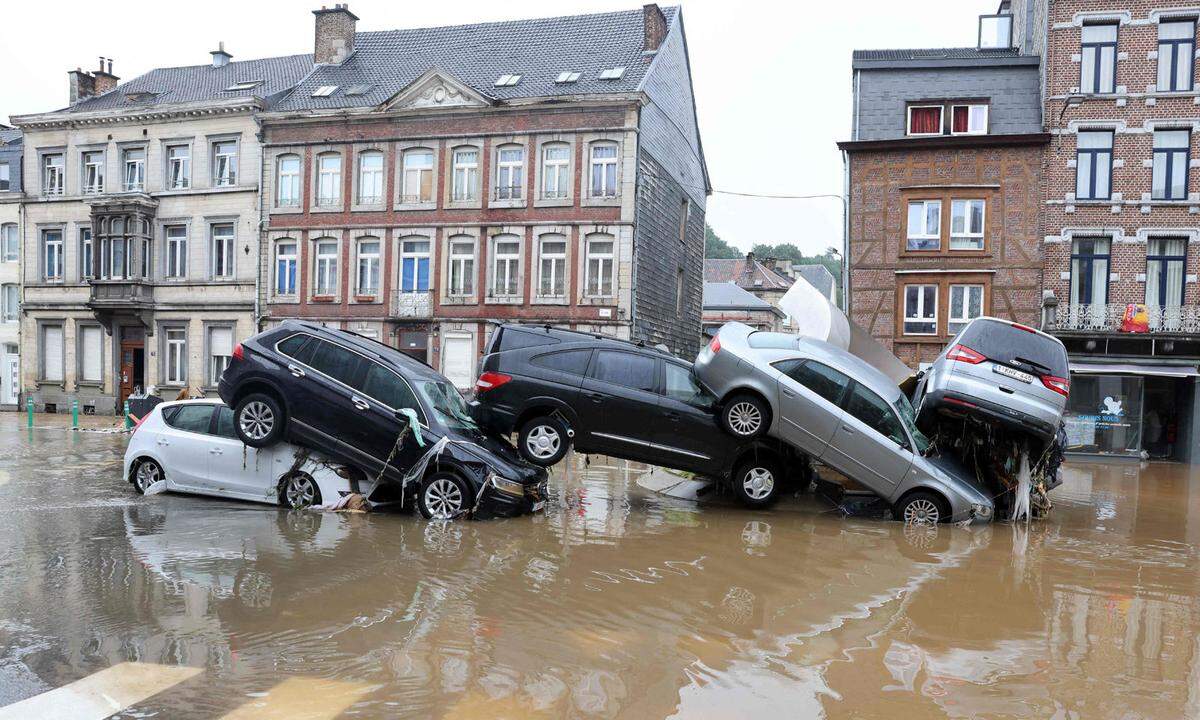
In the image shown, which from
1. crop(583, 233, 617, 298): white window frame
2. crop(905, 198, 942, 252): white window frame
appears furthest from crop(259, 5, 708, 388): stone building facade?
crop(905, 198, 942, 252): white window frame

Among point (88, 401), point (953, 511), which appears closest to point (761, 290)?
point (88, 401)

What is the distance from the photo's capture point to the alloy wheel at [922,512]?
1096 centimetres

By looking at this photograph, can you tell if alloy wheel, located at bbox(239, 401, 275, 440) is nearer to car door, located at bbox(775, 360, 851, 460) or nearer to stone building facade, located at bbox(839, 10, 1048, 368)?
car door, located at bbox(775, 360, 851, 460)

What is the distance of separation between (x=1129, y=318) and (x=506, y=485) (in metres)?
20.0

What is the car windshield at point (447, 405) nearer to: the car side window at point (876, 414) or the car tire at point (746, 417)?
the car tire at point (746, 417)

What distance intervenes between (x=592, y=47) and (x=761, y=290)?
134 feet

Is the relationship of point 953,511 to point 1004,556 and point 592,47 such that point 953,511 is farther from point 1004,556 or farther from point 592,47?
point 592,47

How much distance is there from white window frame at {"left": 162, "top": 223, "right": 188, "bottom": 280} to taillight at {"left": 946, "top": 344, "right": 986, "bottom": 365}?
27716mm

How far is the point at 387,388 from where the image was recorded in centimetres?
1053

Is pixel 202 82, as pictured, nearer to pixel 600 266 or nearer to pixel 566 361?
pixel 600 266

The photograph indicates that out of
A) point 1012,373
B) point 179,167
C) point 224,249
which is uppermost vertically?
point 179,167

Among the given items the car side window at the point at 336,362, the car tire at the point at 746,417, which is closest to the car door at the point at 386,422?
the car side window at the point at 336,362

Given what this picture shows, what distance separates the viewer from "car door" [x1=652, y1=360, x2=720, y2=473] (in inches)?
434

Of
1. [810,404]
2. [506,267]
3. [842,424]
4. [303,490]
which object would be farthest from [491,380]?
[506,267]
